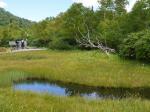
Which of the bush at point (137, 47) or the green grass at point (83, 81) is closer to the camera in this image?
the green grass at point (83, 81)

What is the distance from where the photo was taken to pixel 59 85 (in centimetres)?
2711

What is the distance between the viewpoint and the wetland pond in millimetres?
22125

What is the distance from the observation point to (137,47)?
1443 inches

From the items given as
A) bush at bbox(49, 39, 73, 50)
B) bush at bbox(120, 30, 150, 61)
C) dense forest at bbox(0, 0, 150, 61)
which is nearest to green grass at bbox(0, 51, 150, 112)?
bush at bbox(120, 30, 150, 61)

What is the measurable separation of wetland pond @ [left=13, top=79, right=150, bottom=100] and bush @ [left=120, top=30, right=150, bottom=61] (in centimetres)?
1192

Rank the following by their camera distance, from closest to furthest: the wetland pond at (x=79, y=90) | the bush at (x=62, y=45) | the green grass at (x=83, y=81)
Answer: the green grass at (x=83, y=81) → the wetland pond at (x=79, y=90) → the bush at (x=62, y=45)

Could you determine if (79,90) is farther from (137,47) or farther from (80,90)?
(137,47)

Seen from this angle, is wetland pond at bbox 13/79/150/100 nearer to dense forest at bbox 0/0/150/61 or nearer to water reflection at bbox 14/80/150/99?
water reflection at bbox 14/80/150/99

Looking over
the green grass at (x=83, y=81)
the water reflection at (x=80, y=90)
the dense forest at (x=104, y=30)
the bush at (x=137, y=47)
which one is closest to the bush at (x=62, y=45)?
the dense forest at (x=104, y=30)

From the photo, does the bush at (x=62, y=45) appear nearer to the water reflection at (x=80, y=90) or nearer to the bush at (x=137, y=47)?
the bush at (x=137, y=47)

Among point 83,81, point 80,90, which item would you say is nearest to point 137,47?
point 83,81

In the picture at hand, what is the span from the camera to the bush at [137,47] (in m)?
35.8

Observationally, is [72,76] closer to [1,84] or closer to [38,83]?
[38,83]

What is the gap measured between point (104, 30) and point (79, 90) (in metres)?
35.7
